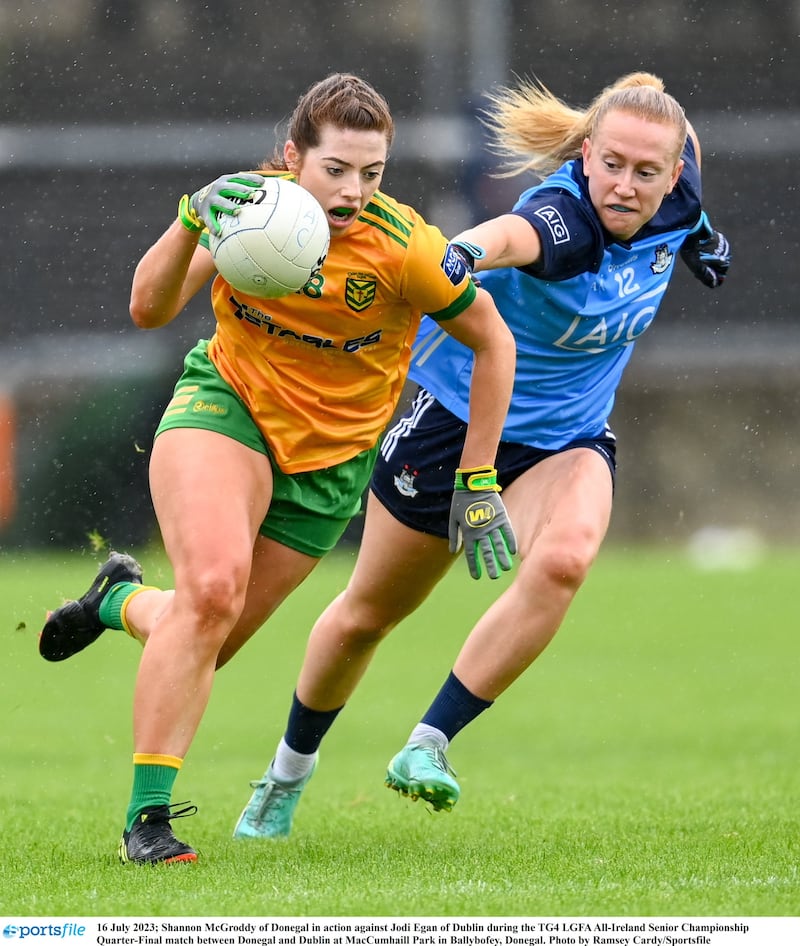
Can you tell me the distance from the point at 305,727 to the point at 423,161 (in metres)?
15.3

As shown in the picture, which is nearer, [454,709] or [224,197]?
[224,197]

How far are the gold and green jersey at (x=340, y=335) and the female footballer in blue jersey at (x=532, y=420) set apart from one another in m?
0.19

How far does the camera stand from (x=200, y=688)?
4.55 meters

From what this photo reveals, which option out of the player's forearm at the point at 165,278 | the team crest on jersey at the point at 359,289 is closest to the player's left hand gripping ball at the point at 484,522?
the team crest on jersey at the point at 359,289

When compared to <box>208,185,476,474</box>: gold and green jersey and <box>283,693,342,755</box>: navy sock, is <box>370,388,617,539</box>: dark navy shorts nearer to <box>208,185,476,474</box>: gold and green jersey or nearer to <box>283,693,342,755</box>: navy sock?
<box>208,185,476,474</box>: gold and green jersey

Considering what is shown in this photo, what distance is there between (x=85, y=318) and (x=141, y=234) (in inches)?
49.7

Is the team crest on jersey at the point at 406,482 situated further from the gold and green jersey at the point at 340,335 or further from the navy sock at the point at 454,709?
the navy sock at the point at 454,709

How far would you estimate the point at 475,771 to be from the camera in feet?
26.4

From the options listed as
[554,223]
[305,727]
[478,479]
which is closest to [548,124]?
[554,223]

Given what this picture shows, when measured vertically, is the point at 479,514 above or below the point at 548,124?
below

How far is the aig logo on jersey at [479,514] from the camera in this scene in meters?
4.91

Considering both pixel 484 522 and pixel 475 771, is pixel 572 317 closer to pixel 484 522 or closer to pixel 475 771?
pixel 484 522
